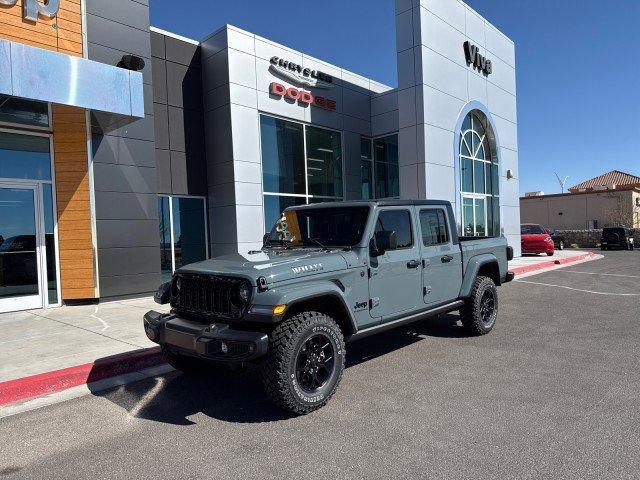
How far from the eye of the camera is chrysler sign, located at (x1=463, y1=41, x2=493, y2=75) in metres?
16.8

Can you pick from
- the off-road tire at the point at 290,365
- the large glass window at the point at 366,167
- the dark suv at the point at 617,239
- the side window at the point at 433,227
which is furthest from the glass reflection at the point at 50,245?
the dark suv at the point at 617,239

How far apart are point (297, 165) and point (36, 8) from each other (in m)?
7.73

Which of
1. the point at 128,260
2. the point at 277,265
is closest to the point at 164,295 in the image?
the point at 277,265

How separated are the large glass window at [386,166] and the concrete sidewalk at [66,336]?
1051cm

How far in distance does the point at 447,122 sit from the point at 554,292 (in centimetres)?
724

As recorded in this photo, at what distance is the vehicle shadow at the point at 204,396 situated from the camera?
4.10m

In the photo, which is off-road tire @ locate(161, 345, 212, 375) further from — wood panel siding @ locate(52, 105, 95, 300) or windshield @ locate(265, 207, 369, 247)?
wood panel siding @ locate(52, 105, 95, 300)

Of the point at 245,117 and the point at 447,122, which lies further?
the point at 447,122

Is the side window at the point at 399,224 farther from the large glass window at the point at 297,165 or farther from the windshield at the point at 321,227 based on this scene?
the large glass window at the point at 297,165

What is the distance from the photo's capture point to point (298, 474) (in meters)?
3.06

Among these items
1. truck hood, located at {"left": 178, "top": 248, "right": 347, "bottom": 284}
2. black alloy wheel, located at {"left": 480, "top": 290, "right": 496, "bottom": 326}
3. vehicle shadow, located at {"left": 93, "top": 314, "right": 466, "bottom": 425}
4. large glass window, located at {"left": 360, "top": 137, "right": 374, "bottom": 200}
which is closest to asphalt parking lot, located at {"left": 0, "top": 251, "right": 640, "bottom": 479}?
vehicle shadow, located at {"left": 93, "top": 314, "right": 466, "bottom": 425}

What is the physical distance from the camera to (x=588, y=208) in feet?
148

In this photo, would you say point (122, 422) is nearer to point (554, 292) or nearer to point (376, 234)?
point (376, 234)

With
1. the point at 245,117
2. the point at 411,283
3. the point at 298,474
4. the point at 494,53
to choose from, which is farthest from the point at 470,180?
the point at 298,474
